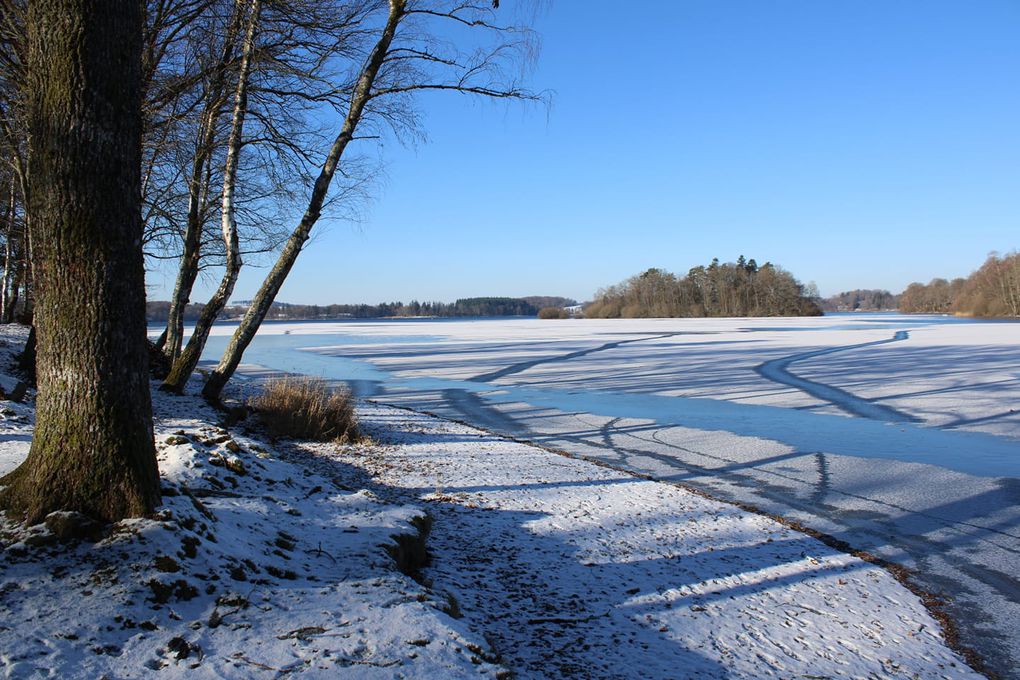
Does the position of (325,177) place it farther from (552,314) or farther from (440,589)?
(552,314)

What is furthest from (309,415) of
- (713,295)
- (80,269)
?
(713,295)

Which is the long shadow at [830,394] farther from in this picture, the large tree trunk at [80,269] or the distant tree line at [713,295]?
the distant tree line at [713,295]

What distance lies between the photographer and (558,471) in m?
7.33

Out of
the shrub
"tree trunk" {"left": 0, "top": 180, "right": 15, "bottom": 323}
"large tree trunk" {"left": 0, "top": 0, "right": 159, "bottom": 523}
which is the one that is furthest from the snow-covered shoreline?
the shrub

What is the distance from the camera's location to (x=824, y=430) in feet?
33.2

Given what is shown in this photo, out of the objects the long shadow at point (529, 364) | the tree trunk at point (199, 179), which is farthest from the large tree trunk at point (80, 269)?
the long shadow at point (529, 364)

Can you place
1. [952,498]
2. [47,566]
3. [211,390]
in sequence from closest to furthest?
1. [47,566]
2. [952,498]
3. [211,390]

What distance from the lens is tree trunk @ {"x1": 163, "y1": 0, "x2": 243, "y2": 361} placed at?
9398mm

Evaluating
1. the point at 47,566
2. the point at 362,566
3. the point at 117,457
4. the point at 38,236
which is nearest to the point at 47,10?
the point at 38,236

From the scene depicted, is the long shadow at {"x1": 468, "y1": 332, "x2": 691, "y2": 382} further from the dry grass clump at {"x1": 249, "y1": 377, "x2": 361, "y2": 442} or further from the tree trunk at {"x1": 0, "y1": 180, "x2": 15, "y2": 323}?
the tree trunk at {"x1": 0, "y1": 180, "x2": 15, "y2": 323}

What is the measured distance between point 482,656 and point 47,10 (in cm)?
385

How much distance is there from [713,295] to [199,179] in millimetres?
101257

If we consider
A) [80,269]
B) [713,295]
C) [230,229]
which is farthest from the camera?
[713,295]

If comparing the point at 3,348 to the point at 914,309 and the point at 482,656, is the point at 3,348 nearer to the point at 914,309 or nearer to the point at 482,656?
the point at 482,656
